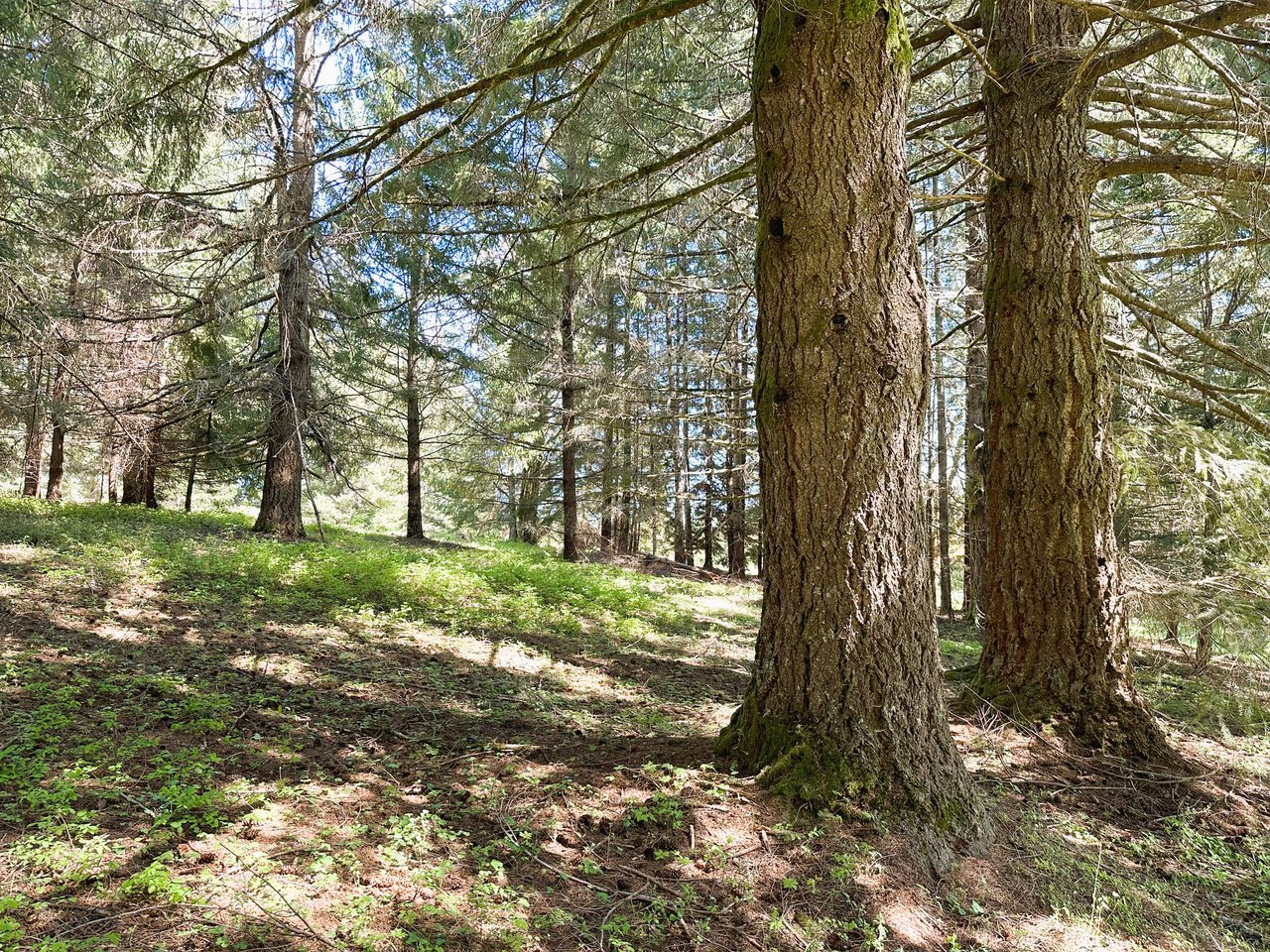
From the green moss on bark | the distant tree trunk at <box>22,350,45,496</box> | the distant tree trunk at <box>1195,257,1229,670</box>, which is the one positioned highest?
the distant tree trunk at <box>22,350,45,496</box>

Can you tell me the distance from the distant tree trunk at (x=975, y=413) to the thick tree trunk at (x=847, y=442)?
3.24m

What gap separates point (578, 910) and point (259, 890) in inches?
41.0

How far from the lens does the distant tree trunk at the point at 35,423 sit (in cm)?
713

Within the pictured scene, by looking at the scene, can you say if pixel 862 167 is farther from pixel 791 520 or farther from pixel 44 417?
pixel 44 417

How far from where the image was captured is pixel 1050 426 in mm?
4363

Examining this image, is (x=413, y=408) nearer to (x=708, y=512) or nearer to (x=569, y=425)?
(x=569, y=425)

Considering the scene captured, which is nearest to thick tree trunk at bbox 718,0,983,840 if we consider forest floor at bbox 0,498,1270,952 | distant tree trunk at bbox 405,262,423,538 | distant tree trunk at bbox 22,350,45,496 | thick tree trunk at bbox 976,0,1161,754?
forest floor at bbox 0,498,1270,952

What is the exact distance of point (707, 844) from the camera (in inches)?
108

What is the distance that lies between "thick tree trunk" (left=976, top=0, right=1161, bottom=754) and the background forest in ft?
0.08

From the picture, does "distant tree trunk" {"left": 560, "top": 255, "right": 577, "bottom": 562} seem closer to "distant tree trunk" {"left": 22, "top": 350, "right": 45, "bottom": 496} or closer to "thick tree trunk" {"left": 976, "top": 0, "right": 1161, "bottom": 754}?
"distant tree trunk" {"left": 22, "top": 350, "right": 45, "bottom": 496}

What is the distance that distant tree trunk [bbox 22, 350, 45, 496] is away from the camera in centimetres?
713

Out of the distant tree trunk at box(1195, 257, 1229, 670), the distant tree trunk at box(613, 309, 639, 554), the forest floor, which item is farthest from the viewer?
the distant tree trunk at box(613, 309, 639, 554)

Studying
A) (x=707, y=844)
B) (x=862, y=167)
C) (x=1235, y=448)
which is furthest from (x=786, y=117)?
(x=1235, y=448)

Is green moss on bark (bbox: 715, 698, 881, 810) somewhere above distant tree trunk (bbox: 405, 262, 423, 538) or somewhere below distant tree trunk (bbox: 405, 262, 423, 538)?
below
